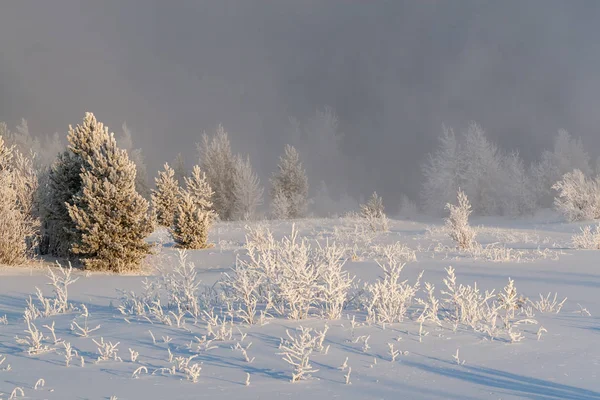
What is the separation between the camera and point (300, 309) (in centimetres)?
511

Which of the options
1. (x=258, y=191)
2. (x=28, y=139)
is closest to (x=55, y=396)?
(x=258, y=191)

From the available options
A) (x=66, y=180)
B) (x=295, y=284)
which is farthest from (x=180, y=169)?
(x=295, y=284)

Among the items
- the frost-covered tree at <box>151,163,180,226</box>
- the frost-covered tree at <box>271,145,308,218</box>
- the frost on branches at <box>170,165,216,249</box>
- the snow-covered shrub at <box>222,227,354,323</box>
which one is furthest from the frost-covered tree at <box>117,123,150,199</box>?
the snow-covered shrub at <box>222,227,354,323</box>

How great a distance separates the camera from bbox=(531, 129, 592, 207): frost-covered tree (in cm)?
4572

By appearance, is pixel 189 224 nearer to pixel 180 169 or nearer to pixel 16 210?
pixel 16 210

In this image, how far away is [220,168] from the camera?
153ft

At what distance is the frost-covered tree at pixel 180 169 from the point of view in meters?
46.6

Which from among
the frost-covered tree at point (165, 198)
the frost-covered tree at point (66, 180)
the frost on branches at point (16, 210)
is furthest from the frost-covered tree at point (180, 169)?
the frost-covered tree at point (66, 180)

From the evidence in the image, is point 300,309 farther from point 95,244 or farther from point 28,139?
point 28,139

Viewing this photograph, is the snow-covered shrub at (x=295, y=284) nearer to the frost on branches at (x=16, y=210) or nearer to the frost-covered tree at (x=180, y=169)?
the frost on branches at (x=16, y=210)

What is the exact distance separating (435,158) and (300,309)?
46.9 meters

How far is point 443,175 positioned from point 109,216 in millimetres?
39831

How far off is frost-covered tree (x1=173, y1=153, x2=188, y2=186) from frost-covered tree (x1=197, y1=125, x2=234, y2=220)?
168 centimetres

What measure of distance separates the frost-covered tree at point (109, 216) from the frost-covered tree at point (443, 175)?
38415 mm
